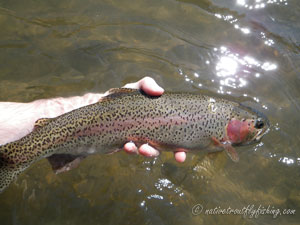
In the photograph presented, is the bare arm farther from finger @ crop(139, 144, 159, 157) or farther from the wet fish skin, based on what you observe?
the wet fish skin

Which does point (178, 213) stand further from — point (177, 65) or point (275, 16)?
point (275, 16)

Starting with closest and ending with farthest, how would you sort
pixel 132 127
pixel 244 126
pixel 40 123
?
1. pixel 40 123
2. pixel 132 127
3. pixel 244 126

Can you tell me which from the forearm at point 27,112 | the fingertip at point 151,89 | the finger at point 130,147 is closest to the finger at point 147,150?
the finger at point 130,147

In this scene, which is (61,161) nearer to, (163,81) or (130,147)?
(130,147)

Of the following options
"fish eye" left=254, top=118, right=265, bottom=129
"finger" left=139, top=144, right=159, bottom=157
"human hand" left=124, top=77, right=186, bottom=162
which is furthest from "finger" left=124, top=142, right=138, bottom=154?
"fish eye" left=254, top=118, right=265, bottom=129

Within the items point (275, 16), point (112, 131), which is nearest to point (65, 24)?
point (112, 131)

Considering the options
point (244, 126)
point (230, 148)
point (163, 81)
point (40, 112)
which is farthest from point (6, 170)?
point (163, 81)

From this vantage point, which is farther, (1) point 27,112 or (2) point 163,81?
(2) point 163,81
